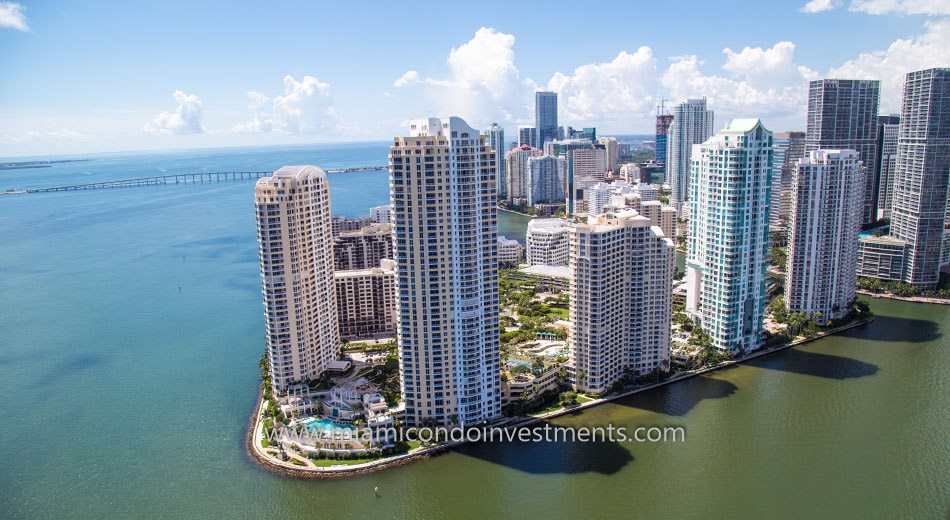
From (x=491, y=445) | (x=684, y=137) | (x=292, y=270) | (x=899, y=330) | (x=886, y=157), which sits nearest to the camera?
(x=491, y=445)

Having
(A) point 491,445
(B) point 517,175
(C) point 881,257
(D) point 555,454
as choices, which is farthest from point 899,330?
(B) point 517,175

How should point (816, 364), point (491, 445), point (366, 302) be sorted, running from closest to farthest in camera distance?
point (491, 445), point (816, 364), point (366, 302)

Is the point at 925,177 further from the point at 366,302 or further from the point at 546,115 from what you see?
the point at 546,115

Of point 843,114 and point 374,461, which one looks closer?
point 374,461

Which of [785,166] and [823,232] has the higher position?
[785,166]

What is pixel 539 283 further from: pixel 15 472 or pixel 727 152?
pixel 15 472

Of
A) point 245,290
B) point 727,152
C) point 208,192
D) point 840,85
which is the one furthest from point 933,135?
point 208,192

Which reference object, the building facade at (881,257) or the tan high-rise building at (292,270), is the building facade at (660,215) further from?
the tan high-rise building at (292,270)
